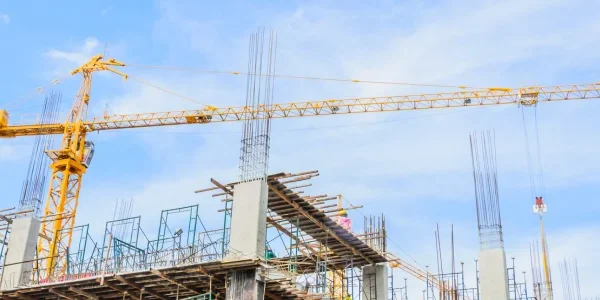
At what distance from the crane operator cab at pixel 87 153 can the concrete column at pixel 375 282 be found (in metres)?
31.1

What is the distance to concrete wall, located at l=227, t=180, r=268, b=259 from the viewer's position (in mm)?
28406

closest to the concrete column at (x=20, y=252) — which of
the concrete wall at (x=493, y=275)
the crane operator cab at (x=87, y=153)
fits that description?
the concrete wall at (x=493, y=275)

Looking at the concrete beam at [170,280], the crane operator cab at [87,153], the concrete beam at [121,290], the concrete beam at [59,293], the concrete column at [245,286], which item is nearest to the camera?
the concrete column at [245,286]

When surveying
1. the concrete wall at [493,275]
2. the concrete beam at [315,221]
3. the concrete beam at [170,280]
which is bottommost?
the concrete beam at [170,280]

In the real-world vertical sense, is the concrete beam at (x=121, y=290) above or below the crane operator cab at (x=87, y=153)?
below

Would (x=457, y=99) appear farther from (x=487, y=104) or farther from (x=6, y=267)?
(x=6, y=267)

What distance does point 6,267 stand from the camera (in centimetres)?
3425

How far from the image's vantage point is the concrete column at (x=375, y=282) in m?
36.1

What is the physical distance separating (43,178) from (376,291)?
1843 cm

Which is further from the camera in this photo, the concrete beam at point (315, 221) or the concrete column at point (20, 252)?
the concrete column at point (20, 252)

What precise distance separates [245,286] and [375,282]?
982 cm

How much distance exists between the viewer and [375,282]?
36.6 m

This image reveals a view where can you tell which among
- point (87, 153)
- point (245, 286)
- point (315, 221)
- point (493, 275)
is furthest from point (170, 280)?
point (87, 153)

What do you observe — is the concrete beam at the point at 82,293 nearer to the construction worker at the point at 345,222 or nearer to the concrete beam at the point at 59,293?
the concrete beam at the point at 59,293
